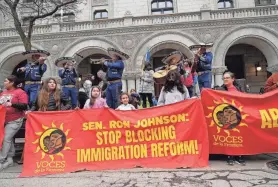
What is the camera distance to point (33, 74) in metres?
8.04

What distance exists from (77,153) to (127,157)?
0.99 metres

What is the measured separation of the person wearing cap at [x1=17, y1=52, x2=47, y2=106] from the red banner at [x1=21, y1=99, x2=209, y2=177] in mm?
2857

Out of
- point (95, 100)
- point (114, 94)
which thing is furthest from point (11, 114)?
point (114, 94)

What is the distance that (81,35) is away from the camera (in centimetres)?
1920

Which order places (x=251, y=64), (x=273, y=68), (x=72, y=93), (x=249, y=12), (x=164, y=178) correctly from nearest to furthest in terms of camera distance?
(x=164, y=178), (x=72, y=93), (x=249, y=12), (x=273, y=68), (x=251, y=64)

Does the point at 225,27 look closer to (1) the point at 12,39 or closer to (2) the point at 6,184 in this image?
(1) the point at 12,39

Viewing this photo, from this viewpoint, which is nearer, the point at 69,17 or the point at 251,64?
the point at 251,64

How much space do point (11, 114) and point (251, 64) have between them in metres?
20.0

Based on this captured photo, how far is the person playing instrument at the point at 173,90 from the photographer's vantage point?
598 cm

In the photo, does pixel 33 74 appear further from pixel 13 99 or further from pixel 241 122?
pixel 241 122

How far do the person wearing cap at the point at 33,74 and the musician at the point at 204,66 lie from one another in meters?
4.90

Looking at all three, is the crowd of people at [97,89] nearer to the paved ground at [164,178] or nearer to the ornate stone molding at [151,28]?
the paved ground at [164,178]

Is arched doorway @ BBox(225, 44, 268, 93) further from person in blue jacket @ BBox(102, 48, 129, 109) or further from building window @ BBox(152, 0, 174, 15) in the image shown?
person in blue jacket @ BBox(102, 48, 129, 109)

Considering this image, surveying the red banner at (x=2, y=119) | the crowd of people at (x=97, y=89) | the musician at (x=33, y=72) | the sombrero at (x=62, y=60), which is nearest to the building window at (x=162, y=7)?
the crowd of people at (x=97, y=89)
